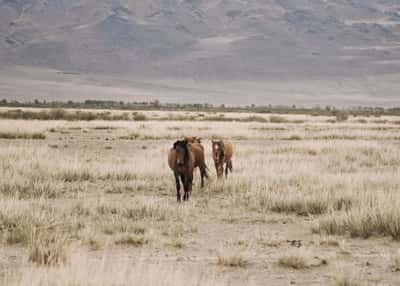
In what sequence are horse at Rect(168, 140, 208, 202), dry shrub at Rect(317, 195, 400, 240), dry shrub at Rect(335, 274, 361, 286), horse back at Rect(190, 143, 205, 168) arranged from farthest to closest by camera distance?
horse back at Rect(190, 143, 205, 168) → horse at Rect(168, 140, 208, 202) → dry shrub at Rect(317, 195, 400, 240) → dry shrub at Rect(335, 274, 361, 286)

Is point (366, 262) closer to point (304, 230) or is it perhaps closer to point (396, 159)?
point (304, 230)

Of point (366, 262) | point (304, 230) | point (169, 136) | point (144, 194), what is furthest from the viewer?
point (169, 136)

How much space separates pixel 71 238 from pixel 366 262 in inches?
166

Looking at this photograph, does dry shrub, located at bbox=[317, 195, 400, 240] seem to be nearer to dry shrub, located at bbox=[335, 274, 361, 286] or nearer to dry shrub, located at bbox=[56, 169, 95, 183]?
dry shrub, located at bbox=[335, 274, 361, 286]

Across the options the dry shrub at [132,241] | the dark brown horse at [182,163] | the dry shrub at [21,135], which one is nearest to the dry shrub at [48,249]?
the dry shrub at [132,241]

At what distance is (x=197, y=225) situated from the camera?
479 inches

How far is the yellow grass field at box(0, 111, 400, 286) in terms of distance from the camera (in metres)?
8.52

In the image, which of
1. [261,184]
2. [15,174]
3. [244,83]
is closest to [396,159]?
[261,184]

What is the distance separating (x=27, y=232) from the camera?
10.4 m

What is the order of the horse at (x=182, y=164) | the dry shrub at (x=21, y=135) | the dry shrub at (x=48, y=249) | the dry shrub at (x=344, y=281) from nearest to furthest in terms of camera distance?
1. the dry shrub at (x=344, y=281)
2. the dry shrub at (x=48, y=249)
3. the horse at (x=182, y=164)
4. the dry shrub at (x=21, y=135)

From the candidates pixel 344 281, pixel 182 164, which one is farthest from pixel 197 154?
pixel 344 281

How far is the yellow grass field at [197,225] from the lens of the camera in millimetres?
8523

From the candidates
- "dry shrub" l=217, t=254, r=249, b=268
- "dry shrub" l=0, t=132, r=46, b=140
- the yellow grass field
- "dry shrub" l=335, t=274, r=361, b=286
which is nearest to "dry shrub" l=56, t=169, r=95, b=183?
the yellow grass field

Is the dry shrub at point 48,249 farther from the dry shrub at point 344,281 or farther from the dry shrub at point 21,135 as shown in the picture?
the dry shrub at point 21,135
